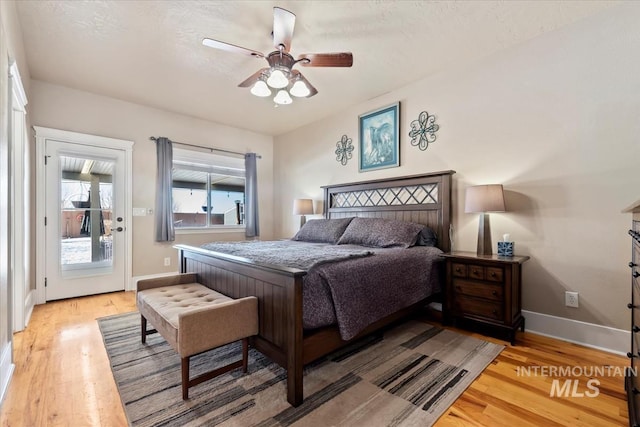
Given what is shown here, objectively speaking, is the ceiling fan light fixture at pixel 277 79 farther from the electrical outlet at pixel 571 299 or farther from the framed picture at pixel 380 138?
the electrical outlet at pixel 571 299

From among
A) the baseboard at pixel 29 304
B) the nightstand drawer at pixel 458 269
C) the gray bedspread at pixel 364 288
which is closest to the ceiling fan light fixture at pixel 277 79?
the gray bedspread at pixel 364 288

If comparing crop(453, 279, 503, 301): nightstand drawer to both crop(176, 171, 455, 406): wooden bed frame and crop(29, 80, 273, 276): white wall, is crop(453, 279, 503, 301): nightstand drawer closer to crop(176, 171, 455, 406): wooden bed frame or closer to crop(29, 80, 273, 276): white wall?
crop(176, 171, 455, 406): wooden bed frame

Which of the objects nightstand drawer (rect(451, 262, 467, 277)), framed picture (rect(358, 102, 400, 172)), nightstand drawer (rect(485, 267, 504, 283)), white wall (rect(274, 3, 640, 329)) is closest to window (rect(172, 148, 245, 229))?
framed picture (rect(358, 102, 400, 172))

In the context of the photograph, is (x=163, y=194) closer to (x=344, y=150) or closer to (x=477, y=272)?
(x=344, y=150)

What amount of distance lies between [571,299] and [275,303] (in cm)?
250

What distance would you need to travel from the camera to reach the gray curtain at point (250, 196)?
5.29 meters

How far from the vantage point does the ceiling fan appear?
210cm

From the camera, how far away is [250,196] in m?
5.29

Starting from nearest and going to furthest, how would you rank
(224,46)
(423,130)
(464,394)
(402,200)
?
(464,394) → (224,46) → (423,130) → (402,200)

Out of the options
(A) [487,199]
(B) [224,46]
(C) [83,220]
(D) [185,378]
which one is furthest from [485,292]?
(C) [83,220]

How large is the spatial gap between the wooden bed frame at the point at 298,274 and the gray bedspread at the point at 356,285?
0.32 ft

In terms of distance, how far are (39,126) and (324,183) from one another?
12.2 feet

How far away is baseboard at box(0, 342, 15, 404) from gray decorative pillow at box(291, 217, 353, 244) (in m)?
2.76

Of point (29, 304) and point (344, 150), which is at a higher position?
point (344, 150)
